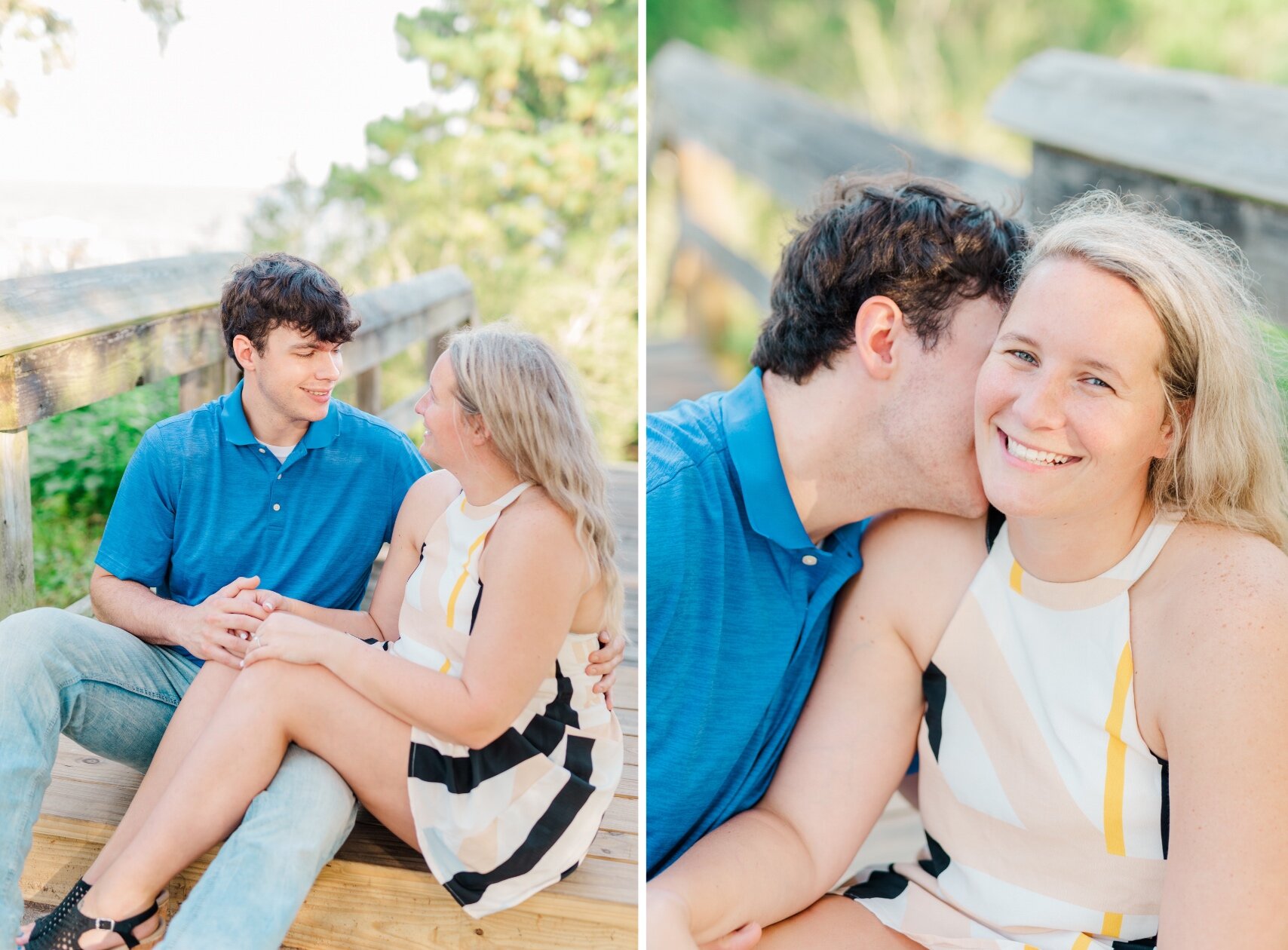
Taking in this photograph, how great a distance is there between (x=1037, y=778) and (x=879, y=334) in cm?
65

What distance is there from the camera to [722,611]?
62.9 inches

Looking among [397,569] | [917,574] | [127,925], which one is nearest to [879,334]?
[917,574]

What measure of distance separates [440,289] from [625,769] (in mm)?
2414

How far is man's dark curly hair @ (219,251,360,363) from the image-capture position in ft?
5.89

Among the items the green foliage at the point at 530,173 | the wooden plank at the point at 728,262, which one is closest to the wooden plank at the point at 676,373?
the wooden plank at the point at 728,262

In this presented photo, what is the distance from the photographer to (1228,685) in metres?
1.28

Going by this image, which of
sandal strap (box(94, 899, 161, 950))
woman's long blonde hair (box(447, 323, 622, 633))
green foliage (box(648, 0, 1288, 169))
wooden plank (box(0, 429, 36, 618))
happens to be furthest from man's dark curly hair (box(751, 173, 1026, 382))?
green foliage (box(648, 0, 1288, 169))

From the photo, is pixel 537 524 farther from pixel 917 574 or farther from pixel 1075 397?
pixel 1075 397

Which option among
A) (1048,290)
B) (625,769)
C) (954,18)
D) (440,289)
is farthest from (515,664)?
(954,18)

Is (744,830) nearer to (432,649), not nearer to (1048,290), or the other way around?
(432,649)

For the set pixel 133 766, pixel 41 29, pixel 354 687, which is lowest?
pixel 133 766

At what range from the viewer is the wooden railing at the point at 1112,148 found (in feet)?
5.28

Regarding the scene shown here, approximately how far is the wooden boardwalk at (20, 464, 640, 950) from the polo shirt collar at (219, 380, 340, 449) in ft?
1.98

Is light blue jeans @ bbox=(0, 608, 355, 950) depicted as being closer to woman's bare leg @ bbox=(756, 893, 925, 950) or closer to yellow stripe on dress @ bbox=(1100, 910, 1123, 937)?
woman's bare leg @ bbox=(756, 893, 925, 950)
